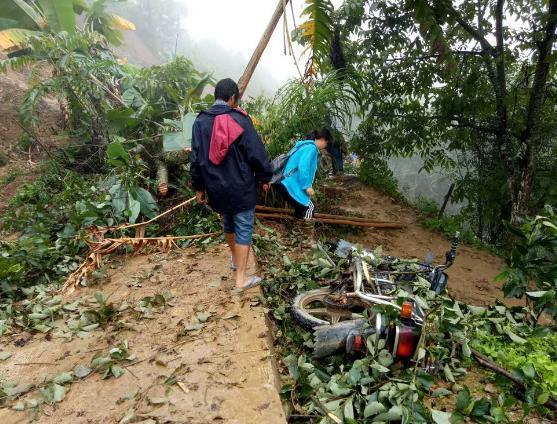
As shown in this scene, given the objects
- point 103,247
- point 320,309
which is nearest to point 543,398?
point 320,309

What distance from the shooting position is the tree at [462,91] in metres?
6.50

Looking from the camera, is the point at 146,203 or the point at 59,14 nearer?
the point at 146,203

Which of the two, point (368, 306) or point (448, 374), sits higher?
point (368, 306)

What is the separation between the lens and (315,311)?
3109 mm

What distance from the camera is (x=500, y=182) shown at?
7.17m

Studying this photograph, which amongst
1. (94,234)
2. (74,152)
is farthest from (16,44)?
(94,234)

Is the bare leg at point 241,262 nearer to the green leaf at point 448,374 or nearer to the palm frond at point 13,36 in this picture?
the green leaf at point 448,374

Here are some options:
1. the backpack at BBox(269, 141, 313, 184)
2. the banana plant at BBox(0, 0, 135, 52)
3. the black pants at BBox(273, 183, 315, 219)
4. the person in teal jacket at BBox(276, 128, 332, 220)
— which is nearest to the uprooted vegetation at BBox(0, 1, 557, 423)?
the black pants at BBox(273, 183, 315, 219)

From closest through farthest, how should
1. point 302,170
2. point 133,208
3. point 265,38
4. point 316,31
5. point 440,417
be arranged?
point 440,417 → point 302,170 → point 265,38 → point 133,208 → point 316,31

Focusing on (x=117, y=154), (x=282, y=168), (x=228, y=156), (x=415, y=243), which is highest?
(x=228, y=156)

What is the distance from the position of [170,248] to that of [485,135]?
7.09m

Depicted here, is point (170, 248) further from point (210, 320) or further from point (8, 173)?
point (8, 173)

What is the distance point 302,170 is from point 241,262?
1.34 metres

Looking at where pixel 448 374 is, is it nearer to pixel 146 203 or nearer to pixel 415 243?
pixel 146 203
